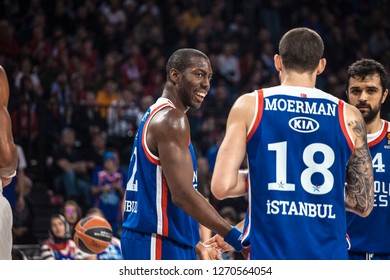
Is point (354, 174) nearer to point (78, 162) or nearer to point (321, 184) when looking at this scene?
point (321, 184)

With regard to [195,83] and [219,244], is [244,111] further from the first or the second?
[219,244]

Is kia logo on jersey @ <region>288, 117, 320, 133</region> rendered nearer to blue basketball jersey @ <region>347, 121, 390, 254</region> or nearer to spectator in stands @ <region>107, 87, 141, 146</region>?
blue basketball jersey @ <region>347, 121, 390, 254</region>

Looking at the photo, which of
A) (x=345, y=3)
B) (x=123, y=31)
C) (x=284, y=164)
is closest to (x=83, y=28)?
(x=123, y=31)

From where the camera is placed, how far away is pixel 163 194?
519 cm

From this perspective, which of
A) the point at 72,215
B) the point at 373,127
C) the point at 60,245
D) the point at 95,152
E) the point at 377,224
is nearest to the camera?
the point at 377,224

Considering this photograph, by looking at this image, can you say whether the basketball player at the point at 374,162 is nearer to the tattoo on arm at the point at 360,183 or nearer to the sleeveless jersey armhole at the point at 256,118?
the tattoo on arm at the point at 360,183

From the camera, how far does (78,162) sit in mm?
13539

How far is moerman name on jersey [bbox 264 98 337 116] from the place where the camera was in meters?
4.40

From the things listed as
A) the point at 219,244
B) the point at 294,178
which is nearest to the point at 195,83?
the point at 219,244

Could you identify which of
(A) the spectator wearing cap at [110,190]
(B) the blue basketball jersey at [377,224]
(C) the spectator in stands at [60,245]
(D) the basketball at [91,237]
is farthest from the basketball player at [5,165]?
(A) the spectator wearing cap at [110,190]

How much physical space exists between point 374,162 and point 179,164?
1543 millimetres

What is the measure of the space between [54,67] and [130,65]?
6.05 feet

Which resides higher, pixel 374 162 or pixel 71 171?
pixel 374 162

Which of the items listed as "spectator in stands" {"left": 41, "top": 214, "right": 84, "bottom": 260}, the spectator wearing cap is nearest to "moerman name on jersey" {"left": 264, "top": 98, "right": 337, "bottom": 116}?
"spectator in stands" {"left": 41, "top": 214, "right": 84, "bottom": 260}
